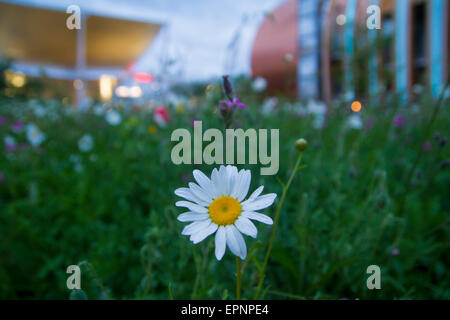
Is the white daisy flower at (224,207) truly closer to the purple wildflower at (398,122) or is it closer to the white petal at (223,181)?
the white petal at (223,181)

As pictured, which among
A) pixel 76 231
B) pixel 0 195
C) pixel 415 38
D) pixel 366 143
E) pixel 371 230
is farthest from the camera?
pixel 415 38

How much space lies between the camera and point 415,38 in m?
4.09

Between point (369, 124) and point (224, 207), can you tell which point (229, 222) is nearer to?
point (224, 207)

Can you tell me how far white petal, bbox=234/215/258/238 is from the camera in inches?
13.1

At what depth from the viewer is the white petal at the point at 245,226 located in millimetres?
333

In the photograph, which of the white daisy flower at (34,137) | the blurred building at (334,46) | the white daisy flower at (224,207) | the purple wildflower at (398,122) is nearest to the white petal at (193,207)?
the white daisy flower at (224,207)

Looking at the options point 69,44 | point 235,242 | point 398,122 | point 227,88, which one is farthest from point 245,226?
point 69,44

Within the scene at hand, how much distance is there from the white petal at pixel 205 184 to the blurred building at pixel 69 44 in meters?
2.44

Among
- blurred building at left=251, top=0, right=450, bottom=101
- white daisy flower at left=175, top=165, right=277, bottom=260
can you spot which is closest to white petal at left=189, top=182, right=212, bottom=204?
white daisy flower at left=175, top=165, right=277, bottom=260

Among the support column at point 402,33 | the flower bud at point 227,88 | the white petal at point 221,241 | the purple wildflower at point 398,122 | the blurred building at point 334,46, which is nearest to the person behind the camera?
the white petal at point 221,241

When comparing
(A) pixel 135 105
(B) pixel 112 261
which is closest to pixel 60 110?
(A) pixel 135 105

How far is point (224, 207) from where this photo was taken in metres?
0.36

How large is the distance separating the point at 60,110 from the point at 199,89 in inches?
38.2
